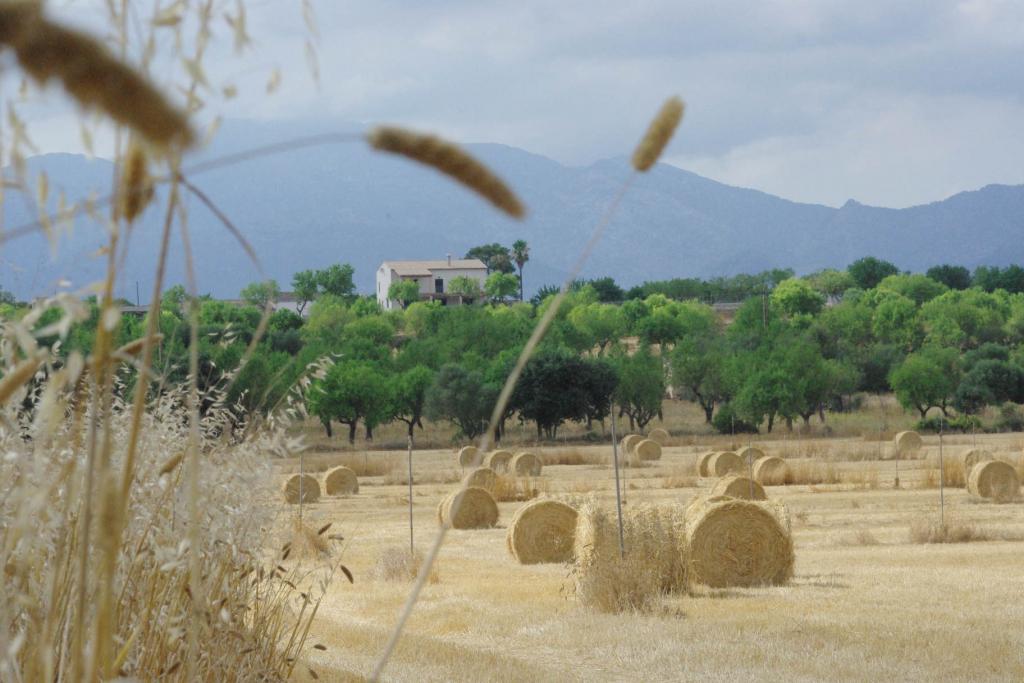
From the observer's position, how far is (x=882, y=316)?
78.0 meters

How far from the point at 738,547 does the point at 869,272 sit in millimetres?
112510

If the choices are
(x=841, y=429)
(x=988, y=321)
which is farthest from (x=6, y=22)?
(x=988, y=321)

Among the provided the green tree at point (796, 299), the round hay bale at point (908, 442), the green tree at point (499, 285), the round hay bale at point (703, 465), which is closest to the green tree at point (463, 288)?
the green tree at point (499, 285)

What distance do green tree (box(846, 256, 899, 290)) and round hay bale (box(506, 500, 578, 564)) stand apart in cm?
10790

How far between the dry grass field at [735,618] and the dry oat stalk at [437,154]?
447cm

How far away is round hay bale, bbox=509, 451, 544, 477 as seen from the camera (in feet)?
102

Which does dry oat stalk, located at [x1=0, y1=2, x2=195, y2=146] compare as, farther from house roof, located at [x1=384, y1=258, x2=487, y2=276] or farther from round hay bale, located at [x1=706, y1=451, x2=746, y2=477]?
house roof, located at [x1=384, y1=258, x2=487, y2=276]

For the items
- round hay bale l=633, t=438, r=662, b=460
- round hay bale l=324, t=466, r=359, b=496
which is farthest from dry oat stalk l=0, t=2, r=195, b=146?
round hay bale l=633, t=438, r=662, b=460

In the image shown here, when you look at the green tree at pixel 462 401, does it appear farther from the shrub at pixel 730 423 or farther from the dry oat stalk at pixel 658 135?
the dry oat stalk at pixel 658 135

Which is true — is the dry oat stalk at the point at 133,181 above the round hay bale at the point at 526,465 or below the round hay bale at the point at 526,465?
above

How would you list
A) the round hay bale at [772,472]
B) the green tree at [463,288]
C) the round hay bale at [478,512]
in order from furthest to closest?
the green tree at [463,288], the round hay bale at [772,472], the round hay bale at [478,512]

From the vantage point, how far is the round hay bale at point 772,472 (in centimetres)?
2759

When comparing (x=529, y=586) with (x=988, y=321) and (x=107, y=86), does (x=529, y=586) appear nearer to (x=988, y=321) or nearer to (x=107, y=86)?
(x=107, y=86)

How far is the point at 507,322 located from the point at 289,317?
771 inches
